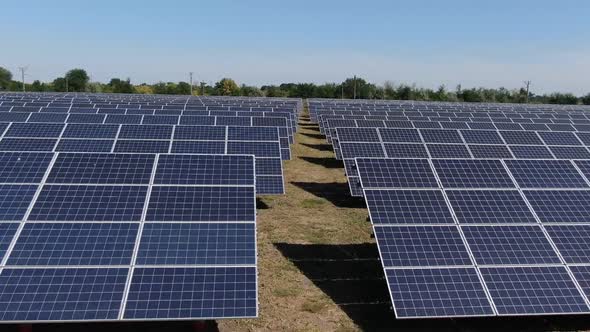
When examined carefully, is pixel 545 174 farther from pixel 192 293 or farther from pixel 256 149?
pixel 256 149

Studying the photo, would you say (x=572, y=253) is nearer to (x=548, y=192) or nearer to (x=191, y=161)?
(x=548, y=192)

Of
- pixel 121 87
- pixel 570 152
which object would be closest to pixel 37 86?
pixel 121 87

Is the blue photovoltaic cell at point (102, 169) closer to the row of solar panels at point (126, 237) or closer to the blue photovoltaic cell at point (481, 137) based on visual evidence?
the row of solar panels at point (126, 237)

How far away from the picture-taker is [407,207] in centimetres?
931

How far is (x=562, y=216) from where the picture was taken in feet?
30.5

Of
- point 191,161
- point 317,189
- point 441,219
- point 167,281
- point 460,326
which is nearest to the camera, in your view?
point 167,281

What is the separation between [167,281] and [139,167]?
3.21 m

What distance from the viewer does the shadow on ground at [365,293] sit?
7.89 meters

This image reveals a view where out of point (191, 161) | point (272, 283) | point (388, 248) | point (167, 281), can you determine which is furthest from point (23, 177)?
point (388, 248)

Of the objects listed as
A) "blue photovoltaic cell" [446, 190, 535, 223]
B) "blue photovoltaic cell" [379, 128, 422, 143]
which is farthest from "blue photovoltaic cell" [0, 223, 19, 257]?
"blue photovoltaic cell" [379, 128, 422, 143]

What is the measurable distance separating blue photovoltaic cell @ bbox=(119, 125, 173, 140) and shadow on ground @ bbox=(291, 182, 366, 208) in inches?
199

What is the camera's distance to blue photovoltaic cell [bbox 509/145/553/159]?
1727 centimetres

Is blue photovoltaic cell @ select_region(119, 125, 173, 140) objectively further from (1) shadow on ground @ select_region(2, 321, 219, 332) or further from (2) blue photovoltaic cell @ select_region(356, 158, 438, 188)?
(1) shadow on ground @ select_region(2, 321, 219, 332)

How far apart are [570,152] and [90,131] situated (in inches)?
676
